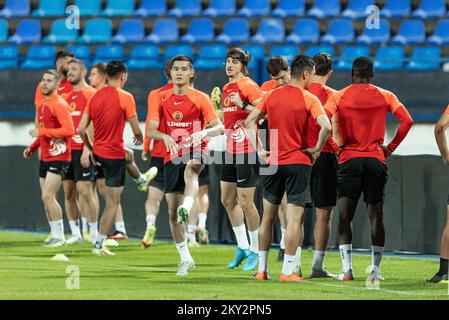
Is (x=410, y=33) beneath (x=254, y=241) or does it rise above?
above

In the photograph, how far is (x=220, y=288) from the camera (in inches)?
452

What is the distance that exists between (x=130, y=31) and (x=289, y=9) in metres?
3.42

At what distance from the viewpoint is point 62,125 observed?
54.4ft

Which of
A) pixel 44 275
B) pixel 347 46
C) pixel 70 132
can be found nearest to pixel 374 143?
pixel 44 275

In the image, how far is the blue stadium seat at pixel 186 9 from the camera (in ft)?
84.5

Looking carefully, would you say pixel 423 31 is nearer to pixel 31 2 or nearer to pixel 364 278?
pixel 31 2

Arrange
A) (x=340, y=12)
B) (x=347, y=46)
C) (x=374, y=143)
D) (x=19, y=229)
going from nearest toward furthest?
(x=374, y=143), (x=19, y=229), (x=347, y=46), (x=340, y=12)

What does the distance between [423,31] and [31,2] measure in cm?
888

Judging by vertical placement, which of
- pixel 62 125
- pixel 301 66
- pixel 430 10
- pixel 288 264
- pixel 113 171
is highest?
pixel 430 10

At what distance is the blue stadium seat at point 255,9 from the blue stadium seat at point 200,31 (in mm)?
707

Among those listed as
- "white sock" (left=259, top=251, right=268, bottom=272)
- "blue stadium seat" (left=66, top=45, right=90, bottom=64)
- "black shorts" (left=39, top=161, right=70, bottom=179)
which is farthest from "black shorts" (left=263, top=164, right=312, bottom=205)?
"blue stadium seat" (left=66, top=45, right=90, bottom=64)

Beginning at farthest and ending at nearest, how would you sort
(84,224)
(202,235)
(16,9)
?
(16,9) < (84,224) < (202,235)

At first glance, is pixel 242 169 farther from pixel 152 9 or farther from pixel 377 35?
pixel 152 9

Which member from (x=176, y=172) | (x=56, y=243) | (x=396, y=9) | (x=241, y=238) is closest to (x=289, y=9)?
(x=396, y=9)
